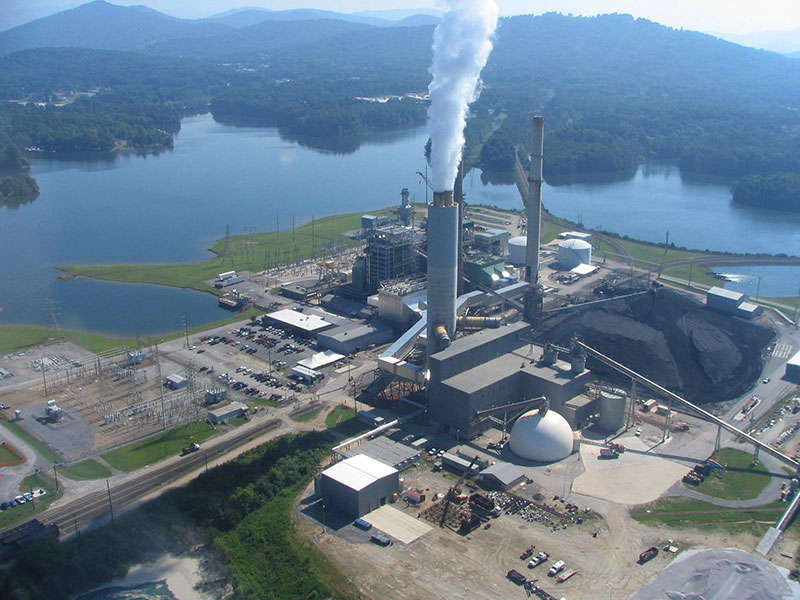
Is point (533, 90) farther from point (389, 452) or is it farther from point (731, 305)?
point (389, 452)

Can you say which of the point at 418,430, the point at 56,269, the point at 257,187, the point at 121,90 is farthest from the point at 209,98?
the point at 418,430

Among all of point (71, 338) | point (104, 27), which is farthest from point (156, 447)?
point (104, 27)

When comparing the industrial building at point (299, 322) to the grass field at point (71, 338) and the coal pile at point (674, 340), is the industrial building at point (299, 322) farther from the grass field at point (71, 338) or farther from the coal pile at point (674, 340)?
the coal pile at point (674, 340)

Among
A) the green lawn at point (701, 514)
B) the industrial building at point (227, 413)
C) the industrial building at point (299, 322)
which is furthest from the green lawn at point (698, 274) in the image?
the industrial building at point (227, 413)

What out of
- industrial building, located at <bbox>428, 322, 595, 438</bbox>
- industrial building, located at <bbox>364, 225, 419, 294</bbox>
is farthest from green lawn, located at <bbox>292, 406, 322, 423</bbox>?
industrial building, located at <bbox>364, 225, 419, 294</bbox>

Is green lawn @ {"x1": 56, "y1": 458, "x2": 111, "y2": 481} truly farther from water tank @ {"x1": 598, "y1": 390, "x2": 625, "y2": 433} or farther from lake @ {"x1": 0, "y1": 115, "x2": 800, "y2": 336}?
water tank @ {"x1": 598, "y1": 390, "x2": 625, "y2": 433}
